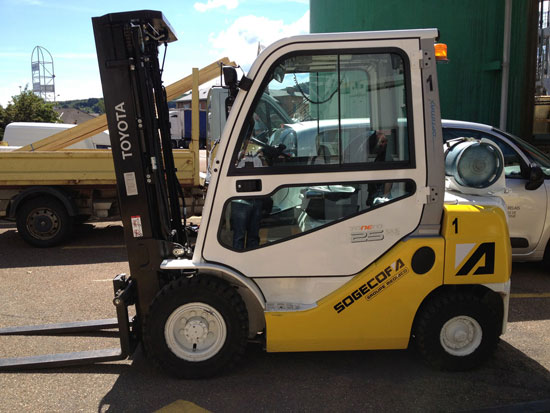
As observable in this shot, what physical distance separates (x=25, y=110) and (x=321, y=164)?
1606 inches

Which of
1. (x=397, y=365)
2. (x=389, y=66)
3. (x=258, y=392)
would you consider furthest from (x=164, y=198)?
(x=397, y=365)

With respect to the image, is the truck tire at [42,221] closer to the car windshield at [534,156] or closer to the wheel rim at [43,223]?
the wheel rim at [43,223]

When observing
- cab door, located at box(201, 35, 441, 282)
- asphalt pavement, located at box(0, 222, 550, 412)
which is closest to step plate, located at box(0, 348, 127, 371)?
asphalt pavement, located at box(0, 222, 550, 412)

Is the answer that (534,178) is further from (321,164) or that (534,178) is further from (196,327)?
(196,327)

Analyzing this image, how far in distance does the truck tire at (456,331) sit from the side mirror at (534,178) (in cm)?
276

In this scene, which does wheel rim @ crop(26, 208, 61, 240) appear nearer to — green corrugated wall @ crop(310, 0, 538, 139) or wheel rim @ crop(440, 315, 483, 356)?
wheel rim @ crop(440, 315, 483, 356)

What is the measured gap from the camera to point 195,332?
361 centimetres

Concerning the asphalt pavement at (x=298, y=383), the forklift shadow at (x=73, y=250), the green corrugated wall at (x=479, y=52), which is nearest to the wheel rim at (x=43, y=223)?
the forklift shadow at (x=73, y=250)

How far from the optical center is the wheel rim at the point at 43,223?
26.8 ft

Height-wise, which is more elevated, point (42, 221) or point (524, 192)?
point (524, 192)

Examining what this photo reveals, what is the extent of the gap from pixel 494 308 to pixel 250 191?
2.01m

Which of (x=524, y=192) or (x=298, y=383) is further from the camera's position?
(x=524, y=192)

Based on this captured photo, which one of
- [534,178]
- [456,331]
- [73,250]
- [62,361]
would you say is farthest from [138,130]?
[73,250]

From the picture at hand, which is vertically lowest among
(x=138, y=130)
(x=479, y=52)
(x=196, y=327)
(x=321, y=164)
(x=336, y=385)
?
(x=336, y=385)
